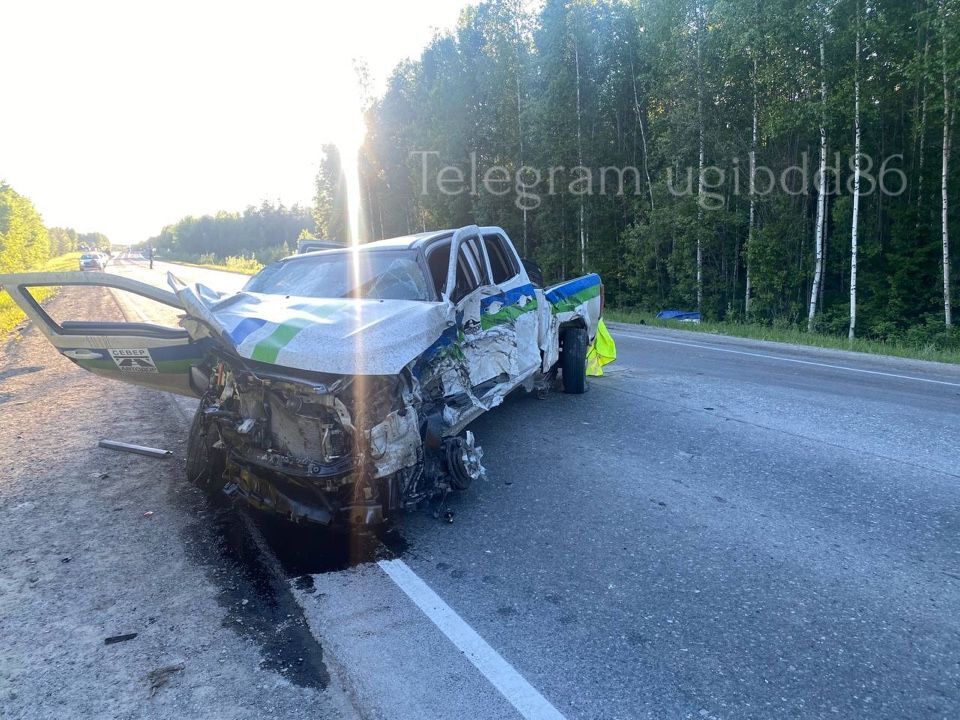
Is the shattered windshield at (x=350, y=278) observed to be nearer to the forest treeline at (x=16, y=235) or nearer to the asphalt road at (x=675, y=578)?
the asphalt road at (x=675, y=578)

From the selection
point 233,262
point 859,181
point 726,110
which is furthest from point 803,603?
point 233,262

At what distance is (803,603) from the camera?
3.11 meters

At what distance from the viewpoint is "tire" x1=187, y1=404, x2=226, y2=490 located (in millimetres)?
4398

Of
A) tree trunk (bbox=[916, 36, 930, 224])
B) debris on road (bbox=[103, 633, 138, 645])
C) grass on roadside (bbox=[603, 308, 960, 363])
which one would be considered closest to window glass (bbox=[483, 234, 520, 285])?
debris on road (bbox=[103, 633, 138, 645])

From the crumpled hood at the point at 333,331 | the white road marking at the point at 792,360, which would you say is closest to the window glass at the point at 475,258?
the crumpled hood at the point at 333,331

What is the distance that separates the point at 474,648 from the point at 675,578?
1260mm

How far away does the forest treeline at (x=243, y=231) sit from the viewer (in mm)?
117688

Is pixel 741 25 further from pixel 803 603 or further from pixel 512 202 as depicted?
pixel 803 603

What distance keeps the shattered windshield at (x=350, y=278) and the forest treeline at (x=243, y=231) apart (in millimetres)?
110735

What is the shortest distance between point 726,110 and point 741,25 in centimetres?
290

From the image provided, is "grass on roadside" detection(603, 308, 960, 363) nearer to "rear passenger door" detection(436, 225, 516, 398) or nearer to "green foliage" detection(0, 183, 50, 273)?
"rear passenger door" detection(436, 225, 516, 398)

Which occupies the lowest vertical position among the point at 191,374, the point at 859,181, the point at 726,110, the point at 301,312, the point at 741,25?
the point at 191,374

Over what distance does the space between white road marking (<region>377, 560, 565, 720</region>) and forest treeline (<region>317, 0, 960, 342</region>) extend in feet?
54.7

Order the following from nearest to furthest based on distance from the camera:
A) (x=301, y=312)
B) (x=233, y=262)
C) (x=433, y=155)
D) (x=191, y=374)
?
1. (x=301, y=312)
2. (x=191, y=374)
3. (x=433, y=155)
4. (x=233, y=262)
